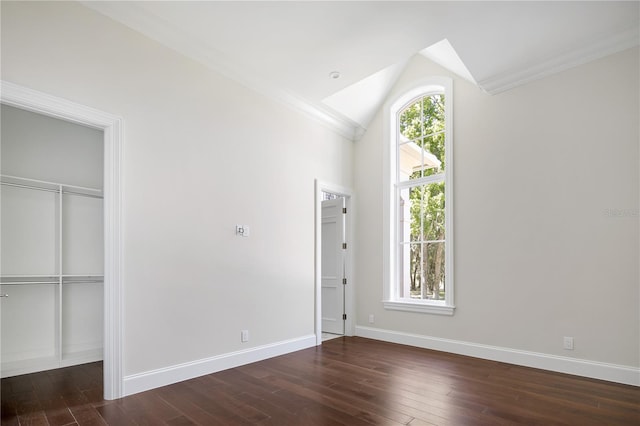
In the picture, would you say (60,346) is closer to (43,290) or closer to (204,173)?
(43,290)

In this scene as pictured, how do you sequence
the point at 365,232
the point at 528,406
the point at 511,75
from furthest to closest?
the point at 365,232 → the point at 511,75 → the point at 528,406

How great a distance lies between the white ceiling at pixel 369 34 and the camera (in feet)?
10.6

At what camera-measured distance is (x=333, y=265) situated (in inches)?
229

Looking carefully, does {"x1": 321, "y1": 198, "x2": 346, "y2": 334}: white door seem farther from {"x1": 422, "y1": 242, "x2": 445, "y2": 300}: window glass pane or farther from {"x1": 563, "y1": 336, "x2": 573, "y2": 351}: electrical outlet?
{"x1": 563, "y1": 336, "x2": 573, "y2": 351}: electrical outlet

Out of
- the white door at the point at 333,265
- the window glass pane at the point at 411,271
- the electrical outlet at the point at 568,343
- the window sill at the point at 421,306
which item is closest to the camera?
the electrical outlet at the point at 568,343

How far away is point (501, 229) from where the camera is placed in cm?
427

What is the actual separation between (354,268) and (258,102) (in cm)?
282

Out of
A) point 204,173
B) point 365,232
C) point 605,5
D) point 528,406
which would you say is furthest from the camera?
point 365,232

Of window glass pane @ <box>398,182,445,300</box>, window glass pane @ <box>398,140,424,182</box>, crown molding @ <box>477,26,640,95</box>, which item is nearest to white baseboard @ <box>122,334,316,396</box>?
window glass pane @ <box>398,182,445,300</box>

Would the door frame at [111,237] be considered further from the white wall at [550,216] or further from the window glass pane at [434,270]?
the window glass pane at [434,270]

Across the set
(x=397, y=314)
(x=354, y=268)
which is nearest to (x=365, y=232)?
(x=354, y=268)

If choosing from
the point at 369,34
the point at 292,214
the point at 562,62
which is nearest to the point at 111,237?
the point at 292,214

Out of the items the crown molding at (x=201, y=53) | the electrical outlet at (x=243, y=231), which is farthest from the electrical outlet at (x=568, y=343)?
the crown molding at (x=201, y=53)

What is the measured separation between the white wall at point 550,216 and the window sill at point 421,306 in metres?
0.09
